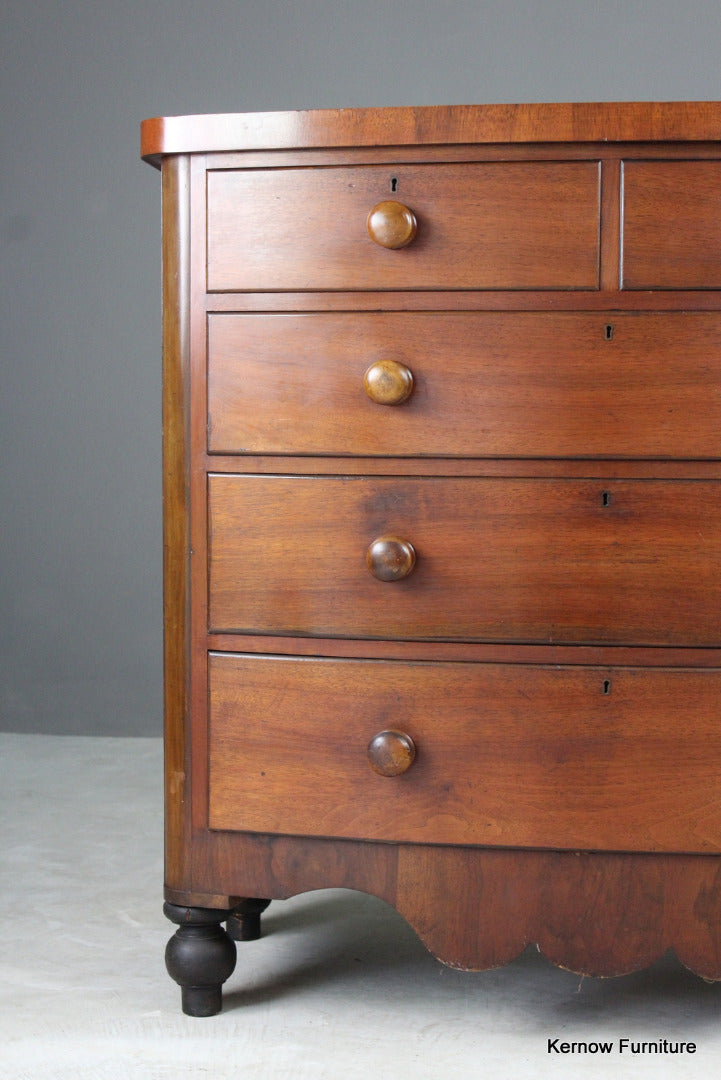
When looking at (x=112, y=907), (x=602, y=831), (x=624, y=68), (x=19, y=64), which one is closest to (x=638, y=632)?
(x=602, y=831)

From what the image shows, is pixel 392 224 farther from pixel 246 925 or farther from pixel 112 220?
pixel 112 220

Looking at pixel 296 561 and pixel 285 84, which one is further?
pixel 285 84

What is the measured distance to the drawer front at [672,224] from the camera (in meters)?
1.49

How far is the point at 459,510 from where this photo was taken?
1548 millimetres

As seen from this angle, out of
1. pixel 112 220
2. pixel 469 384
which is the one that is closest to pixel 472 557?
pixel 469 384

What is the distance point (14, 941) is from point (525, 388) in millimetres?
1144

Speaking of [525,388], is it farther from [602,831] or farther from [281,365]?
[602,831]

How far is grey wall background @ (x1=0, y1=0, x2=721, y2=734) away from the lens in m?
3.00

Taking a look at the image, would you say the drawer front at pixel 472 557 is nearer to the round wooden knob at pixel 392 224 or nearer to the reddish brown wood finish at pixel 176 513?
the reddish brown wood finish at pixel 176 513

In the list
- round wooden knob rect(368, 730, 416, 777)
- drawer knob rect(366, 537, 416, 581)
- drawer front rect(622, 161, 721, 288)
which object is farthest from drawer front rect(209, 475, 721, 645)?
drawer front rect(622, 161, 721, 288)

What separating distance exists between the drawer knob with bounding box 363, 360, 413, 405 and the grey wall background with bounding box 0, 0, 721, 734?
169 centimetres

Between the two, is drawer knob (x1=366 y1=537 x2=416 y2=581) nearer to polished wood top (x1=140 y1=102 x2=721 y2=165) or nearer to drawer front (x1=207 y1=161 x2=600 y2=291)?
drawer front (x1=207 y1=161 x2=600 y2=291)

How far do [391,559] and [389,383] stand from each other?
0.21 m

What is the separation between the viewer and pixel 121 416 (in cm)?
320
